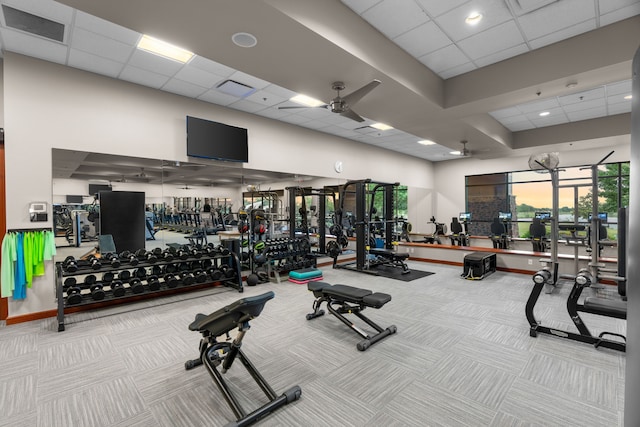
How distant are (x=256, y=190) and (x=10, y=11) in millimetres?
3877

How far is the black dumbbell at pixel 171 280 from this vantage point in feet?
14.3

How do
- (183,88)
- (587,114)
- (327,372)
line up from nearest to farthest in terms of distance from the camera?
(327,372), (183,88), (587,114)

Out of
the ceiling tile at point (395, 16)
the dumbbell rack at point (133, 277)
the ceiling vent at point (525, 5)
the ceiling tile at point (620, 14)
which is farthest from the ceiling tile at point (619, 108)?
the dumbbell rack at point (133, 277)

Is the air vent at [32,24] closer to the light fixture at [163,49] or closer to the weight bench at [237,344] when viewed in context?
the light fixture at [163,49]

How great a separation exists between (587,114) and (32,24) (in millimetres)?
9141

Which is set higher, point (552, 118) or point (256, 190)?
point (552, 118)

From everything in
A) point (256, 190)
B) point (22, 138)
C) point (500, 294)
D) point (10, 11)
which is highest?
point (10, 11)

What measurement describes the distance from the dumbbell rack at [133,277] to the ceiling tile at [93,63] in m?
2.54

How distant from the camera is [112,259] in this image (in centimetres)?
411

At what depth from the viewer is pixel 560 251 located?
316 inches

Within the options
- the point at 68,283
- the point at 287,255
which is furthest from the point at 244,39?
the point at 287,255

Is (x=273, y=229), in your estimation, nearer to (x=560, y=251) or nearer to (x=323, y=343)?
(x=323, y=343)

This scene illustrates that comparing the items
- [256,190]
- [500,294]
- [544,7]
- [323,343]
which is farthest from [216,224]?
[544,7]

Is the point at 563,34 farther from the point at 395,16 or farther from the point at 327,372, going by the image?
the point at 327,372
